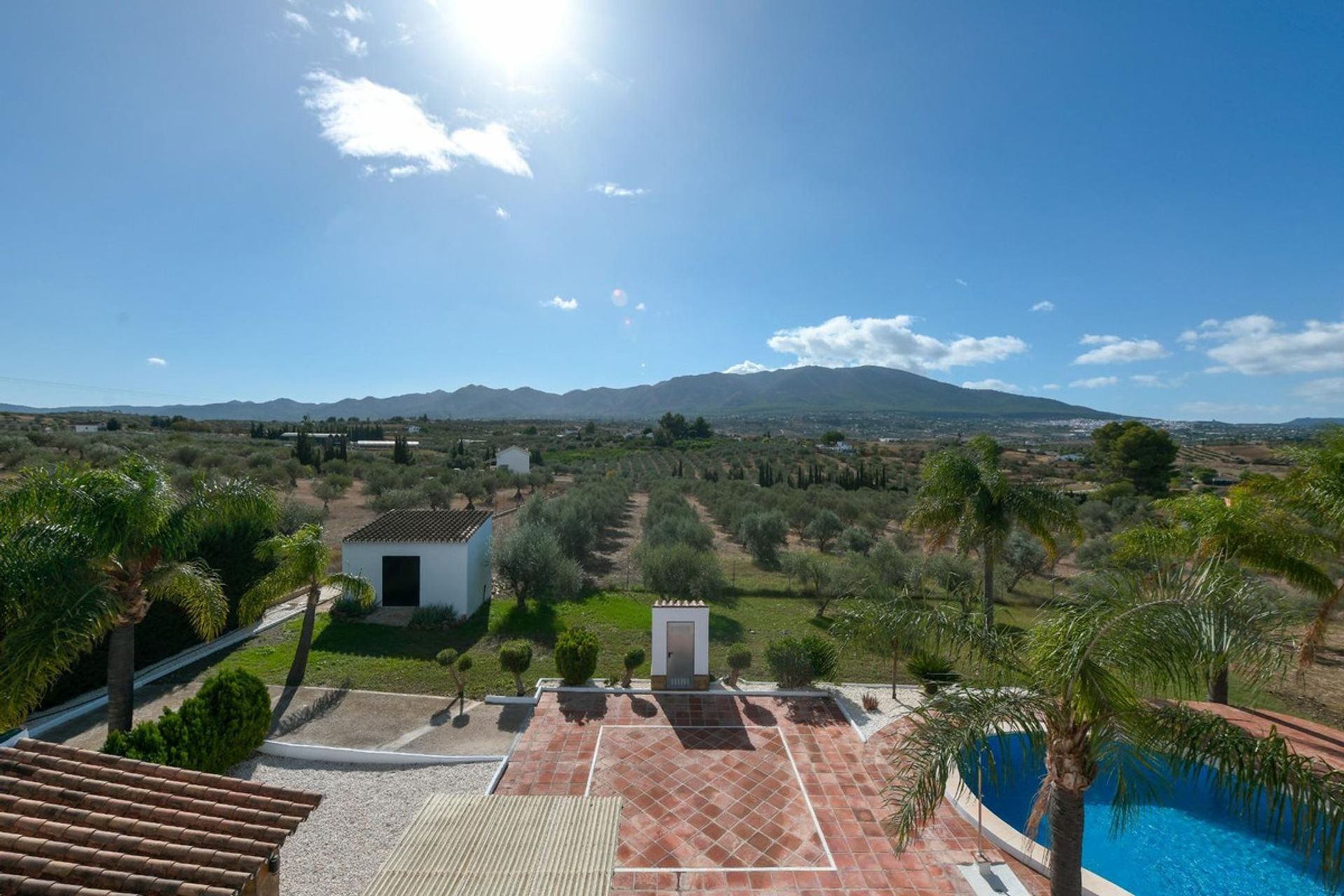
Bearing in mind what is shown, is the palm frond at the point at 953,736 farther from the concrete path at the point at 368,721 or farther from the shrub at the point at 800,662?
the concrete path at the point at 368,721

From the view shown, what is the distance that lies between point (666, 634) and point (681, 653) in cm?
56

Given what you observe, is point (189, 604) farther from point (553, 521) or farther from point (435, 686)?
point (553, 521)

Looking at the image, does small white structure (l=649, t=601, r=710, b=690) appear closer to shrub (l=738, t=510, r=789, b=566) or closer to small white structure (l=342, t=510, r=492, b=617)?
small white structure (l=342, t=510, r=492, b=617)

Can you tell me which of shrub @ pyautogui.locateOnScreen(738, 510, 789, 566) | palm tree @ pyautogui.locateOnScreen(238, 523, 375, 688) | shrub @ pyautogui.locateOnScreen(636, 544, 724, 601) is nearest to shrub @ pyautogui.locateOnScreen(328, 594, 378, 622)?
palm tree @ pyautogui.locateOnScreen(238, 523, 375, 688)

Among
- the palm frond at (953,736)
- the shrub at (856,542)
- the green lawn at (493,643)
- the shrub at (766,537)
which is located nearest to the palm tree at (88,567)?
the green lawn at (493,643)

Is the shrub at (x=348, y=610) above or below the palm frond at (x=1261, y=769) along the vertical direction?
below

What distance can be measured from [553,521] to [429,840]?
1649 centimetres

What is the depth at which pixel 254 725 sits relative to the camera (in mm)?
8109

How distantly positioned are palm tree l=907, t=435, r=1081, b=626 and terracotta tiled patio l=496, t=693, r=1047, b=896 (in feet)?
13.5

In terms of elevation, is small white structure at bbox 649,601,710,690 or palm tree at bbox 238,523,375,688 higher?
palm tree at bbox 238,523,375,688

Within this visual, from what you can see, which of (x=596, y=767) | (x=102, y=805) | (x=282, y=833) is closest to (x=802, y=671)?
(x=596, y=767)

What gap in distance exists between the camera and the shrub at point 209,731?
259 inches

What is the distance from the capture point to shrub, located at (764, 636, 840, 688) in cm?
1093

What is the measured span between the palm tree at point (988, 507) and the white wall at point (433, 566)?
37.4ft
